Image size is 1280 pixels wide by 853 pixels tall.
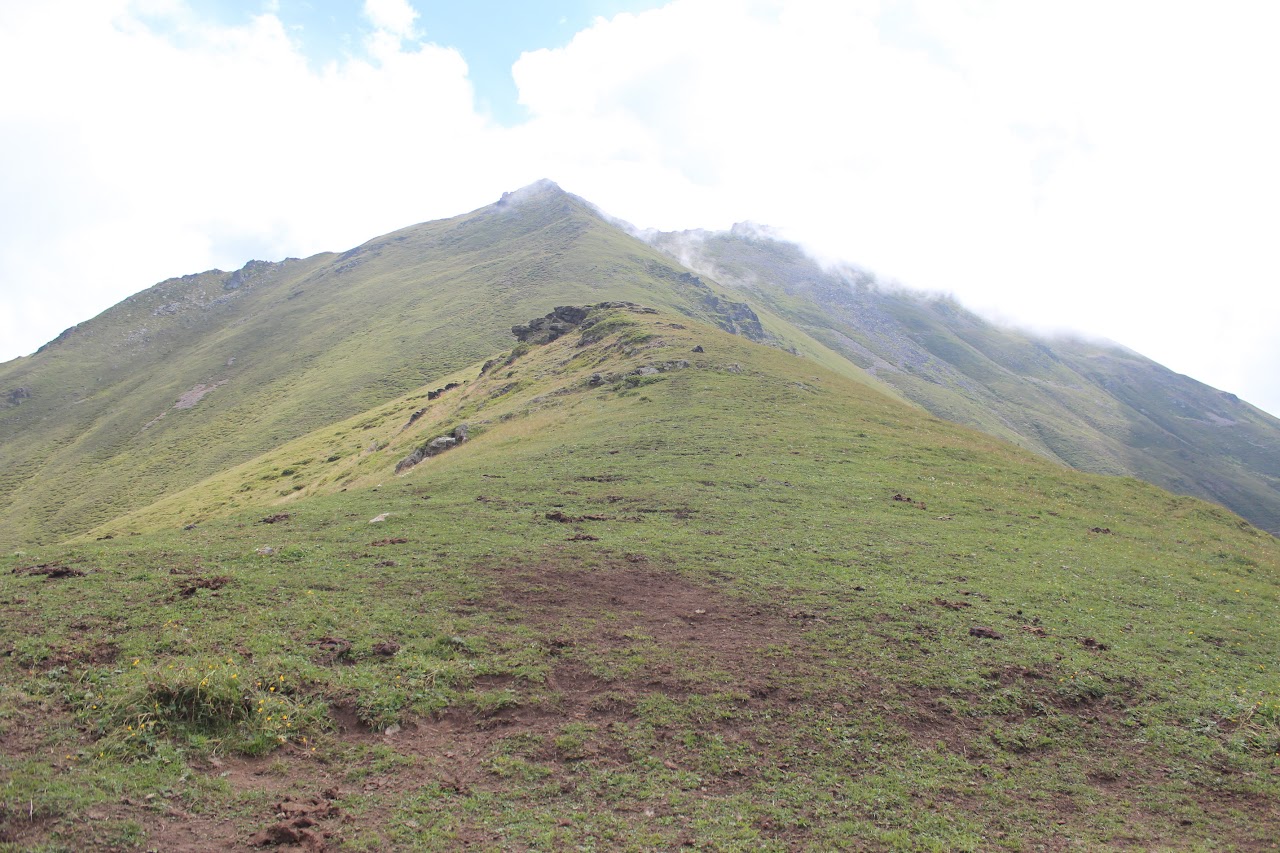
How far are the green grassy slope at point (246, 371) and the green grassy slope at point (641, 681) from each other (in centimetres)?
9360

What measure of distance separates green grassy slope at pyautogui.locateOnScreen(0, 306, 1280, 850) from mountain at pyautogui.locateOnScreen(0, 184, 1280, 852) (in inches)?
3.1

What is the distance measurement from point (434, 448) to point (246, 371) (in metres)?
131

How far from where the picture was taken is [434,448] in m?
47.0

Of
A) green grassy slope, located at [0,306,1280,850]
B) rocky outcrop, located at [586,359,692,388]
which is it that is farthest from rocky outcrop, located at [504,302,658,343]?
green grassy slope, located at [0,306,1280,850]

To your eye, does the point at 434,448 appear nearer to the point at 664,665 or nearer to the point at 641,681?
the point at 664,665

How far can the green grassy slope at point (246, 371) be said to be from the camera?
103750 mm

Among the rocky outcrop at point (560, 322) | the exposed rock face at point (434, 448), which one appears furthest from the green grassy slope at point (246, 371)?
the exposed rock face at point (434, 448)

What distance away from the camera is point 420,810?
9945mm

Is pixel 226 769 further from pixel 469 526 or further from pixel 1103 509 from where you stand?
pixel 1103 509

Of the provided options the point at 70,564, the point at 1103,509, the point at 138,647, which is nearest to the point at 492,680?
the point at 138,647

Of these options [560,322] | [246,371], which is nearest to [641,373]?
[560,322]

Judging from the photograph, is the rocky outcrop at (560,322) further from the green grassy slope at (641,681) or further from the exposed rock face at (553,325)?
the green grassy slope at (641,681)

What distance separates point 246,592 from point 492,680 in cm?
779

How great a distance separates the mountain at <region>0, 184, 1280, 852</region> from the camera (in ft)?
32.8
